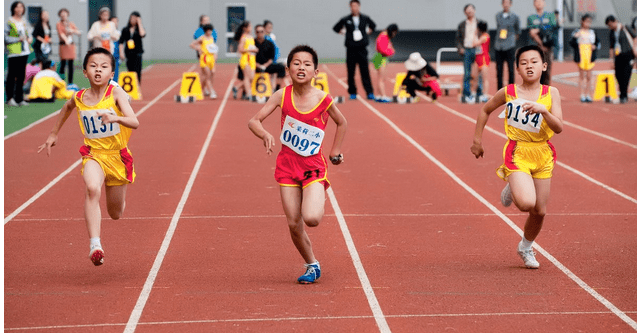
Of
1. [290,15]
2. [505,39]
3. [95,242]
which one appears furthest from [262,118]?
[290,15]

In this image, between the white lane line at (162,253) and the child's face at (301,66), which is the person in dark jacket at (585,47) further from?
the child's face at (301,66)

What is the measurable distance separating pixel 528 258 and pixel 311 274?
4.71 feet

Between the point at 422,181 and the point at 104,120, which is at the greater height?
the point at 104,120

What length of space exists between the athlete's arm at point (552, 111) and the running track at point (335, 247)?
2.99 ft

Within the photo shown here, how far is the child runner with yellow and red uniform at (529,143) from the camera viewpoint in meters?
6.67

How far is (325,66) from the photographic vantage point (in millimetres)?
37969

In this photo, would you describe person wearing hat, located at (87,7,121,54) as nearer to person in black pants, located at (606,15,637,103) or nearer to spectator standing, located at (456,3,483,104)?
spectator standing, located at (456,3,483,104)

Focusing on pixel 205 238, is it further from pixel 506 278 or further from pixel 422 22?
pixel 422 22

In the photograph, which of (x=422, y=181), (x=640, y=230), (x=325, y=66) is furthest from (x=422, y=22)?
(x=640, y=230)

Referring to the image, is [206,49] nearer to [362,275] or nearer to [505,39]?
[505,39]

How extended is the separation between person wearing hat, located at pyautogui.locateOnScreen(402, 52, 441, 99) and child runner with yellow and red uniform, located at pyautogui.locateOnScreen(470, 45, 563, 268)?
13581mm

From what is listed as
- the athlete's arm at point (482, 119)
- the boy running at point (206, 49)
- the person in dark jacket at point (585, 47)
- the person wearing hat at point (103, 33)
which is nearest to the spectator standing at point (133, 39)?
the person wearing hat at point (103, 33)

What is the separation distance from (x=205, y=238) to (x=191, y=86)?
45.0 feet

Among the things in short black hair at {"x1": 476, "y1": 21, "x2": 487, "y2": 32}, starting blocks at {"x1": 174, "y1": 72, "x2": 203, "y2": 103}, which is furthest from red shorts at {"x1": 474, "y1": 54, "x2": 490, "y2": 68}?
starting blocks at {"x1": 174, "y1": 72, "x2": 203, "y2": 103}
